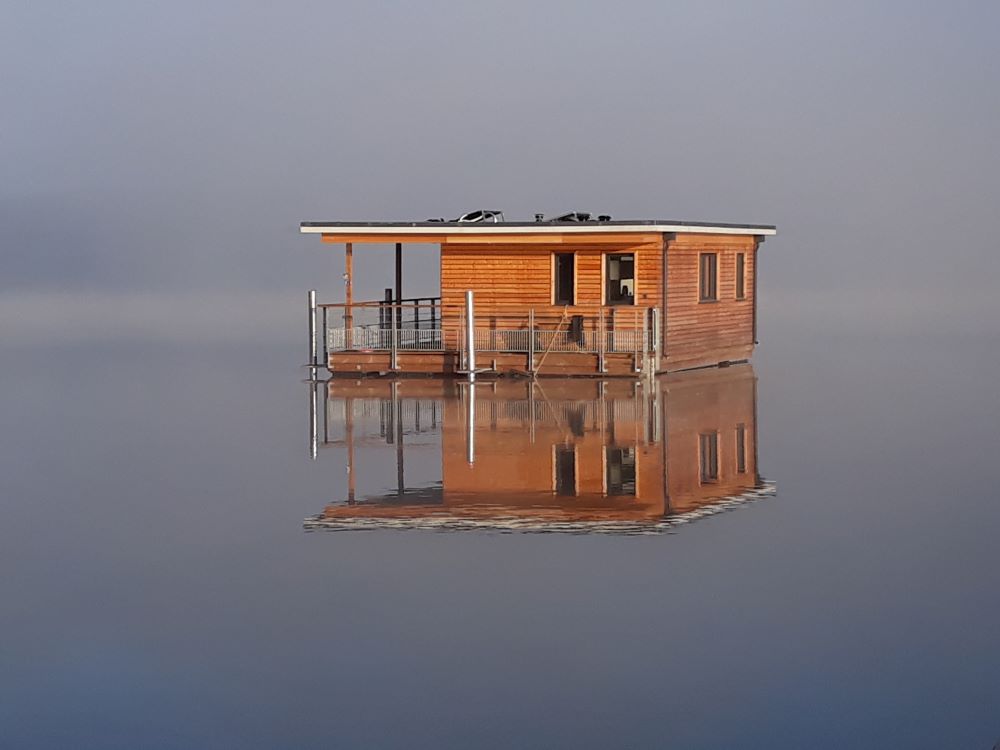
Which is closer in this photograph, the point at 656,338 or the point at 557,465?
the point at 557,465

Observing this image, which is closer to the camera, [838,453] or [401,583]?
[401,583]

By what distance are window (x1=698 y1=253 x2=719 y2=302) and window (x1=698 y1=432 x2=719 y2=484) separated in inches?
481

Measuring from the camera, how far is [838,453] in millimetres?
24328

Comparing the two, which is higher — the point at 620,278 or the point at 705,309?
the point at 620,278

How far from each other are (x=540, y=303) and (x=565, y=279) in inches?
28.4

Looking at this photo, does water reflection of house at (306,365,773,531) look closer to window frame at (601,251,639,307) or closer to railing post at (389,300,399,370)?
railing post at (389,300,399,370)

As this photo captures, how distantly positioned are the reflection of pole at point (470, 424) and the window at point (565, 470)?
110 cm

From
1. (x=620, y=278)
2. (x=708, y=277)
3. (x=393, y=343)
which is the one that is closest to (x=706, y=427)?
(x=393, y=343)

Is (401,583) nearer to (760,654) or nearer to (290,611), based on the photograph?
(290,611)

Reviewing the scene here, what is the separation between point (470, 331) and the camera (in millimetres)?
33656

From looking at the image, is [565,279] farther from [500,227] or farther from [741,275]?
[741,275]

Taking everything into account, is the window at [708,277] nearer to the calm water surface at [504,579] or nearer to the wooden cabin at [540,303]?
the wooden cabin at [540,303]

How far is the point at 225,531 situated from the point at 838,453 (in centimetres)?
964

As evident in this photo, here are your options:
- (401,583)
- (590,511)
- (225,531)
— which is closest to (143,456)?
(225,531)
